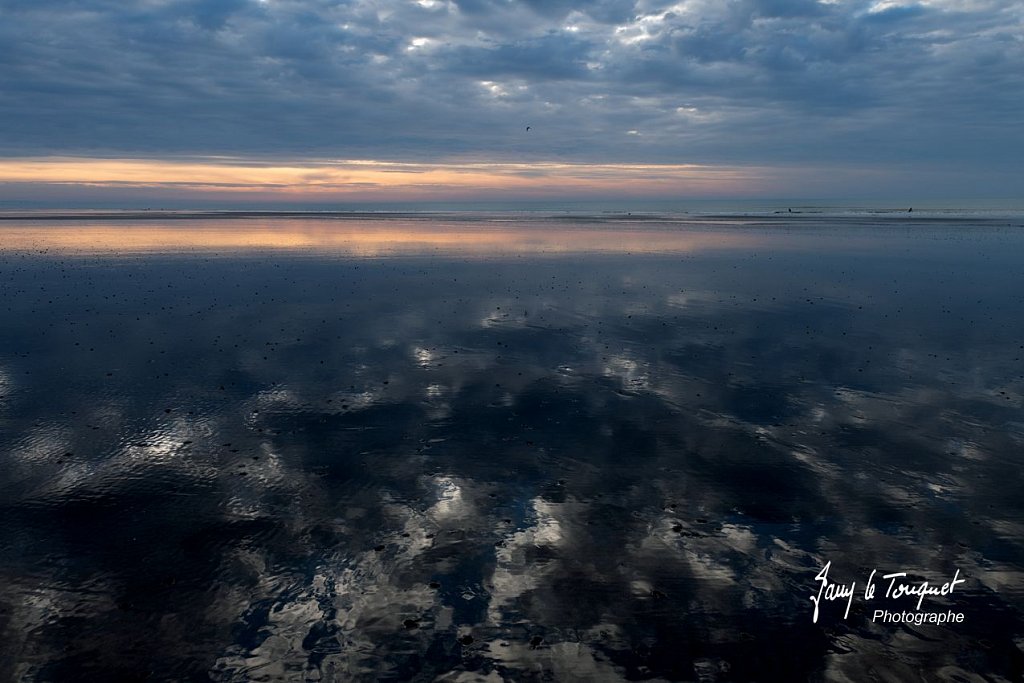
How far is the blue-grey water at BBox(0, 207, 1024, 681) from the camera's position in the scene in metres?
8.42

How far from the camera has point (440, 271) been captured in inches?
1822

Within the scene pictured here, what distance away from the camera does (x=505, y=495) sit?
41.1 feet

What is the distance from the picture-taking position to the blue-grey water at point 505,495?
8.42 meters

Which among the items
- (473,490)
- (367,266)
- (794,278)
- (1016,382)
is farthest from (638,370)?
(367,266)
